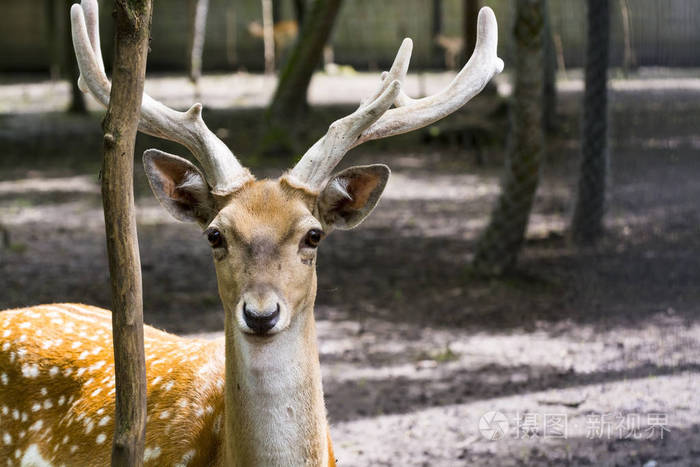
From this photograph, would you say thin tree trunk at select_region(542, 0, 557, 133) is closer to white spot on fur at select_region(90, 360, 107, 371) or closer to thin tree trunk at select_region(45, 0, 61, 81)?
white spot on fur at select_region(90, 360, 107, 371)

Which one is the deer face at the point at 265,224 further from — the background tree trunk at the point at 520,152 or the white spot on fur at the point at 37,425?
the background tree trunk at the point at 520,152

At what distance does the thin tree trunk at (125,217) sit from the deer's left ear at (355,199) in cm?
82

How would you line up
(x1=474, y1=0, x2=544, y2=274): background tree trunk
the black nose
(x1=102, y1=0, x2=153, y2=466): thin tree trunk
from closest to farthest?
1. (x1=102, y1=0, x2=153, y2=466): thin tree trunk
2. the black nose
3. (x1=474, y1=0, x2=544, y2=274): background tree trunk

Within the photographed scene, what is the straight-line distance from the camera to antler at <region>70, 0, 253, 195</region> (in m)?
2.91

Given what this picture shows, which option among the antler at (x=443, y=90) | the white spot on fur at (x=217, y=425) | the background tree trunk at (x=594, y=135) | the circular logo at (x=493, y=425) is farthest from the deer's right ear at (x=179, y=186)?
the background tree trunk at (x=594, y=135)

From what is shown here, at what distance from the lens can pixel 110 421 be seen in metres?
3.21

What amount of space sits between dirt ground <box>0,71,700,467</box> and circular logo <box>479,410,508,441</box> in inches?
0.5

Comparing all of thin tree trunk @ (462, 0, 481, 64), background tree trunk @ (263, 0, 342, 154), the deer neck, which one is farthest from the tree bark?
the deer neck

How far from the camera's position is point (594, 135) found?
727cm

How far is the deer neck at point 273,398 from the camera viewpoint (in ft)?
9.04

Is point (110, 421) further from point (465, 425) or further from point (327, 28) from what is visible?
point (327, 28)

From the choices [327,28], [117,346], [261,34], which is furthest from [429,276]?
[261,34]

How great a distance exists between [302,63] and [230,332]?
8.63 meters

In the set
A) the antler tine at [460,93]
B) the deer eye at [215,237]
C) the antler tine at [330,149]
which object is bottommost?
the deer eye at [215,237]
